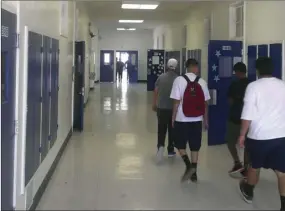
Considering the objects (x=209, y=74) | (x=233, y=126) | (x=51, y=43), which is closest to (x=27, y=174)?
(x=51, y=43)

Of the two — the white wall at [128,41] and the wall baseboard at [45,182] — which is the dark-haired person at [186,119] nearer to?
the wall baseboard at [45,182]

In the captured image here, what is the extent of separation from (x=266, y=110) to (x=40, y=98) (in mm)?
2245

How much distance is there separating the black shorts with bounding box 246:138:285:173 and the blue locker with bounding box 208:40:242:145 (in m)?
3.53

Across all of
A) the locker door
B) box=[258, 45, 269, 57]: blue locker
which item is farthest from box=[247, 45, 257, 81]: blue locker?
the locker door

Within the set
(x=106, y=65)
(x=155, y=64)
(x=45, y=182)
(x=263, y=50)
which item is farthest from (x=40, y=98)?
(x=106, y=65)

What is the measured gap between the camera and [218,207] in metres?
4.40

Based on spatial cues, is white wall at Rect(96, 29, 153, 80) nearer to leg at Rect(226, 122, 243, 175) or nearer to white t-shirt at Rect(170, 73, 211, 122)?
leg at Rect(226, 122, 243, 175)

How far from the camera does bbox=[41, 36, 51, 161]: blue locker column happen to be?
4.68m

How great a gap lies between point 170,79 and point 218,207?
91.9 inches

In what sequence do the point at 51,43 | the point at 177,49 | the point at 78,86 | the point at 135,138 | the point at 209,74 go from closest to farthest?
the point at 51,43
the point at 209,74
the point at 135,138
the point at 78,86
the point at 177,49

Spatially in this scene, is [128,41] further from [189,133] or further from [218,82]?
[189,133]

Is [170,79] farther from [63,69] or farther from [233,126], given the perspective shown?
[63,69]

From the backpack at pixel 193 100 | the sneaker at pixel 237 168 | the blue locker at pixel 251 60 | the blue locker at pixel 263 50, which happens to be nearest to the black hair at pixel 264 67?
the backpack at pixel 193 100

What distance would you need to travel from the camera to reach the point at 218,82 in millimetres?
7691
